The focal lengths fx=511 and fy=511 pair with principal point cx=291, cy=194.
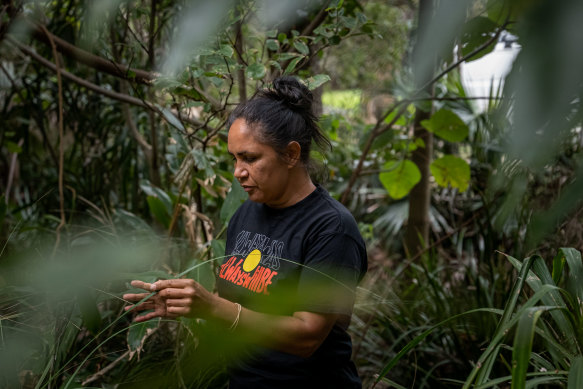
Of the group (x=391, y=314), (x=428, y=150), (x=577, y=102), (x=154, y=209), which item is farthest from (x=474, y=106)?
(x=577, y=102)

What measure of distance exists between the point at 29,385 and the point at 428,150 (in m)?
2.04

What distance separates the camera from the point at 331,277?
107cm

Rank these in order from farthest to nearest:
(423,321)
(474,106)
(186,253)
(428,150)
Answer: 1. (474,106)
2. (428,150)
3. (423,321)
4. (186,253)

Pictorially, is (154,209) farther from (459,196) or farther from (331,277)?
(459,196)

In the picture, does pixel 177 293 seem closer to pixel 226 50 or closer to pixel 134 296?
pixel 134 296

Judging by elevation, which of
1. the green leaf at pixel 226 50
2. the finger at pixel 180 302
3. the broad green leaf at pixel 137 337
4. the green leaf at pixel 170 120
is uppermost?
the green leaf at pixel 226 50

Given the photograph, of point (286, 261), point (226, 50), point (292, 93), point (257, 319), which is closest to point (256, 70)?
point (226, 50)

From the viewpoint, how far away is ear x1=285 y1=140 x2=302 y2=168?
4.12 feet

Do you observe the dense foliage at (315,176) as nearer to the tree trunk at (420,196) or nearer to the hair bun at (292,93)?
the tree trunk at (420,196)

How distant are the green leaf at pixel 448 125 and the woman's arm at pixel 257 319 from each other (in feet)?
4.48

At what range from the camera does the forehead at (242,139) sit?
1238mm

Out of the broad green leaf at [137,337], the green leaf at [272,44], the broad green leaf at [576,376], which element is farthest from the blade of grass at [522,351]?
the green leaf at [272,44]

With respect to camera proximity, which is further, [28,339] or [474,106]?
[474,106]

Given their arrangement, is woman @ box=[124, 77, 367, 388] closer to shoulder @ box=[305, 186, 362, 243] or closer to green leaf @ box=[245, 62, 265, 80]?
shoulder @ box=[305, 186, 362, 243]
